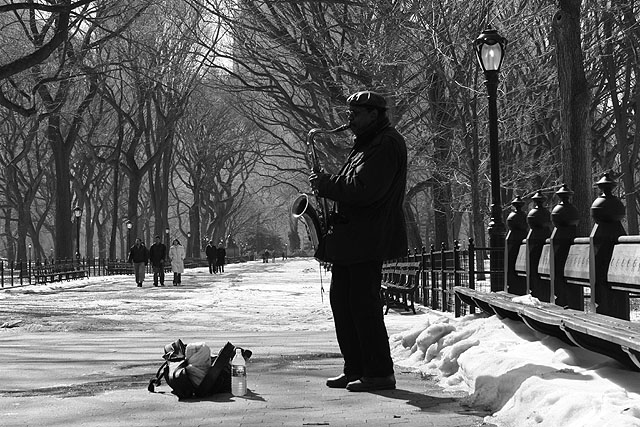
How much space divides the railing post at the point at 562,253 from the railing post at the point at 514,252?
2.31 metres

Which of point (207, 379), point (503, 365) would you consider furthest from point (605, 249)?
point (207, 379)

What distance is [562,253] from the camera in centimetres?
941

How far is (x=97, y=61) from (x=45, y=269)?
8385 millimetres

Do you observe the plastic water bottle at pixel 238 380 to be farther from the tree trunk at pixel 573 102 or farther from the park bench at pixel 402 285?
the park bench at pixel 402 285

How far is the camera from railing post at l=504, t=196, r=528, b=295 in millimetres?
11898

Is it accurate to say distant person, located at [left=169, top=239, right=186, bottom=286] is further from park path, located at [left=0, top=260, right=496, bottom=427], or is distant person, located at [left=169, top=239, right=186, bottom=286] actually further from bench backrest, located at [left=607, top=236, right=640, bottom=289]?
bench backrest, located at [left=607, top=236, right=640, bottom=289]

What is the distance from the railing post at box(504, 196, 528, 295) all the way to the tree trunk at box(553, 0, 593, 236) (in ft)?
10.5

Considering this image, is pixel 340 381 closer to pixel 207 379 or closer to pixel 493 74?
pixel 207 379

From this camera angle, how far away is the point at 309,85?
92.0 feet

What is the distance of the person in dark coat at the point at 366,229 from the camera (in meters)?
7.04

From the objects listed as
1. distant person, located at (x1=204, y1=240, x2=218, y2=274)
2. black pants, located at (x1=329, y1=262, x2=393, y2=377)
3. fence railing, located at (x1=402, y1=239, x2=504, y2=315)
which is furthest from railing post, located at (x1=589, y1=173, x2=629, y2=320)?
distant person, located at (x1=204, y1=240, x2=218, y2=274)

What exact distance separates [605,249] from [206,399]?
3177mm

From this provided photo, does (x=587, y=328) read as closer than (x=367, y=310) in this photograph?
Yes

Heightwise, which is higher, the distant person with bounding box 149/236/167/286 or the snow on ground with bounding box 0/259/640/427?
the distant person with bounding box 149/236/167/286
